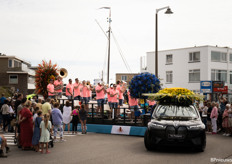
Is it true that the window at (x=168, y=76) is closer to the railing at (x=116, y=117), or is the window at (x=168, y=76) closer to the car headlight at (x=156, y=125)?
the railing at (x=116, y=117)

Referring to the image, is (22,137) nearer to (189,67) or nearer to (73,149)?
(73,149)

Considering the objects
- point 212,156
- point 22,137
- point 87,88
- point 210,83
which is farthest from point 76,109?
point 210,83

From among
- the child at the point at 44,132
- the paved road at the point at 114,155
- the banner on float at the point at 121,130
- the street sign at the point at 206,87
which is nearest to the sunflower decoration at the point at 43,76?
the banner on float at the point at 121,130

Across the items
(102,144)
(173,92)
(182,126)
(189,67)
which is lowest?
(102,144)

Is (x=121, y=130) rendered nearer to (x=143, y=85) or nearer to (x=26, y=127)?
(x=143, y=85)

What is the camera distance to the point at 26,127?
13195 millimetres

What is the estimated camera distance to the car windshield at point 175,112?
12711 mm

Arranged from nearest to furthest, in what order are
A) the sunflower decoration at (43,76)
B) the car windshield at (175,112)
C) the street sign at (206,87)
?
1. the car windshield at (175,112)
2. the sunflower decoration at (43,76)
3. the street sign at (206,87)

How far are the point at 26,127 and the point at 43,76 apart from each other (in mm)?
9410

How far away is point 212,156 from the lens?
11359 millimetres

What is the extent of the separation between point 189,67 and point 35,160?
136 feet

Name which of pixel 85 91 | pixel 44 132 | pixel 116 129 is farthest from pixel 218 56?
pixel 44 132

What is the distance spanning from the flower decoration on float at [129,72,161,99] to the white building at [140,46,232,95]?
31267 millimetres

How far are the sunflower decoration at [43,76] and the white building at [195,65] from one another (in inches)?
1195
